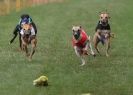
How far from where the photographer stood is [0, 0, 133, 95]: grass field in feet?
53.2

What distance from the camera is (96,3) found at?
160 feet

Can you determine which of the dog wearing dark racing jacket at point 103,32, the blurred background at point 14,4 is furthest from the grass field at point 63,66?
the blurred background at point 14,4

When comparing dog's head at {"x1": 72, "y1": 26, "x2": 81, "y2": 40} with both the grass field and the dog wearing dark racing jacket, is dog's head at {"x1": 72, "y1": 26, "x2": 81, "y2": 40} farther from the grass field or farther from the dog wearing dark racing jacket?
the dog wearing dark racing jacket

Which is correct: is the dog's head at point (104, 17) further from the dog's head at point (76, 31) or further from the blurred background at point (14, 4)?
the blurred background at point (14, 4)

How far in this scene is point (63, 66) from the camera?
19.9m

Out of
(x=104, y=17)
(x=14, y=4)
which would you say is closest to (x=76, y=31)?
(x=104, y=17)

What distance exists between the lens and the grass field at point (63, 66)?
16.2 meters

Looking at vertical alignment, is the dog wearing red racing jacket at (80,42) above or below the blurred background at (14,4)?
below

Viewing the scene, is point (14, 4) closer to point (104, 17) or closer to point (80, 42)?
point (104, 17)

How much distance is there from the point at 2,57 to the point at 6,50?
2.26 m

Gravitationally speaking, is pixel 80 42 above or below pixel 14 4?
below

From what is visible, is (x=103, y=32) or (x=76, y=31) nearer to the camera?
(x=76, y=31)

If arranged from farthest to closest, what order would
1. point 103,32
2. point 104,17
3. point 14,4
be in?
1. point 14,4
2. point 103,32
3. point 104,17

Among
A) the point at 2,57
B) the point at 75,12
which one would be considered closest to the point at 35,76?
the point at 2,57
